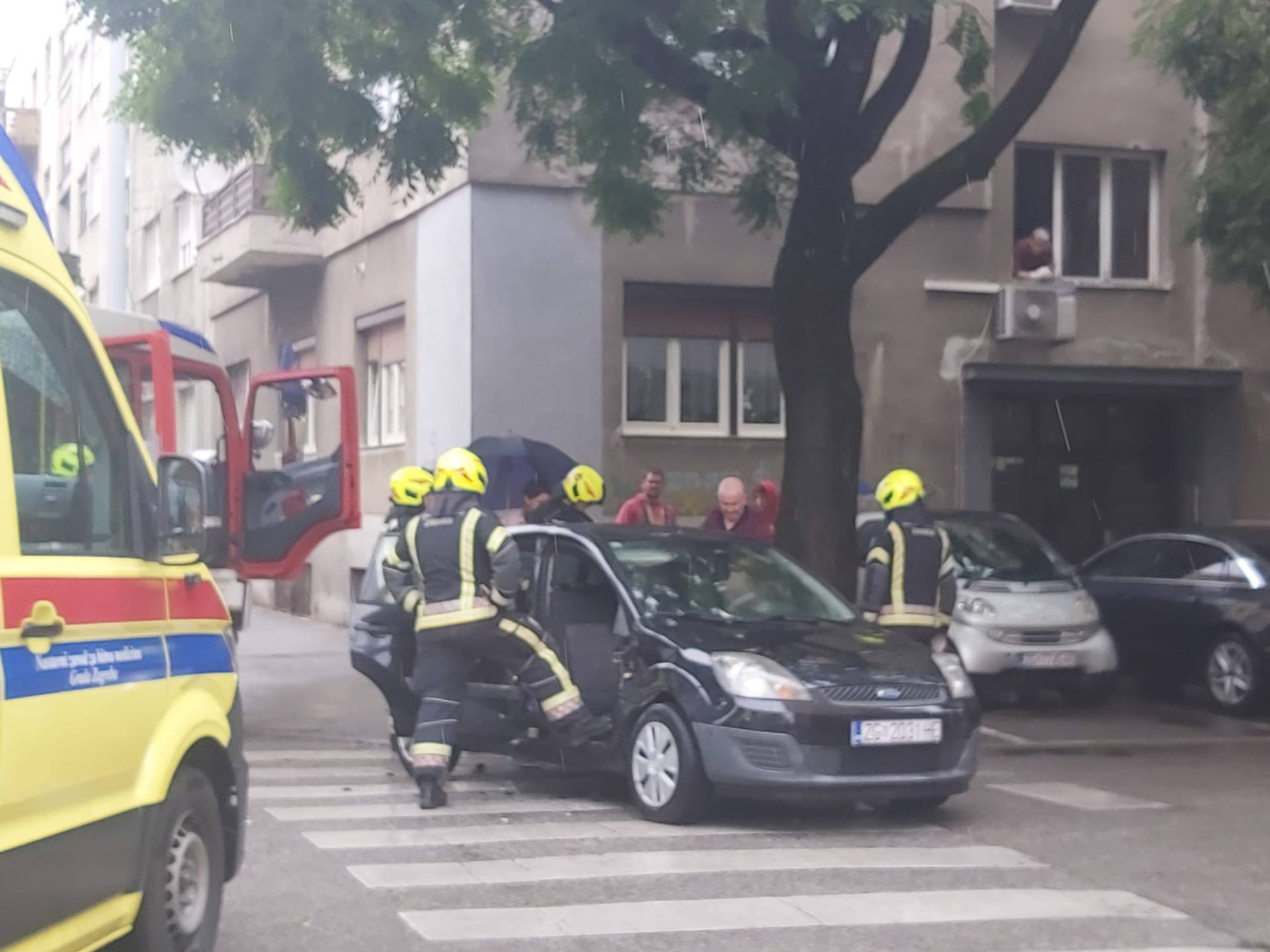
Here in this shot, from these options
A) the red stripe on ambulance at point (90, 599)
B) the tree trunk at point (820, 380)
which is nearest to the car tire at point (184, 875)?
the red stripe on ambulance at point (90, 599)

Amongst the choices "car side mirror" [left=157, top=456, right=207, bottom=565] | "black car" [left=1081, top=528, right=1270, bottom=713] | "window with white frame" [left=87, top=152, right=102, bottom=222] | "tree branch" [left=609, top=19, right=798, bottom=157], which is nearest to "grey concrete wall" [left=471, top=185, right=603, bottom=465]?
"tree branch" [left=609, top=19, right=798, bottom=157]

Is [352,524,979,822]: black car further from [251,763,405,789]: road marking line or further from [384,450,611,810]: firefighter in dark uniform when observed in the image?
[251,763,405,789]: road marking line

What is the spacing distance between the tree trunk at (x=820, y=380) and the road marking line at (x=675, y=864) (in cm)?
463

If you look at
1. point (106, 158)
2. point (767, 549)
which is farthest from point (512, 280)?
point (767, 549)

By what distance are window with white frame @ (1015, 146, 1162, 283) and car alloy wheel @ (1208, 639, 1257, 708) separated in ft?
20.3

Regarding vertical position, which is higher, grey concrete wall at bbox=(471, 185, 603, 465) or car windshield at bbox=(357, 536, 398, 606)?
grey concrete wall at bbox=(471, 185, 603, 465)

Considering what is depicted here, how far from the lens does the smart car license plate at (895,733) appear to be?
8.21m

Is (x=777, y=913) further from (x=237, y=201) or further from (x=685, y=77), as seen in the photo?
(x=237, y=201)

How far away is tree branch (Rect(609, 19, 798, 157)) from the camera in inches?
490

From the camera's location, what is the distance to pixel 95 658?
4.57 m

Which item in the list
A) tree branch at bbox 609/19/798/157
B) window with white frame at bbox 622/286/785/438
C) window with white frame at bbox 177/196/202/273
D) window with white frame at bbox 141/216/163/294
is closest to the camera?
tree branch at bbox 609/19/798/157

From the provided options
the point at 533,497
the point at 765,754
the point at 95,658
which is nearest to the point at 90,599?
the point at 95,658

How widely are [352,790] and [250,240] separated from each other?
11.7m

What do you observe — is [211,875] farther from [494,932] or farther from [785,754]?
[785,754]
